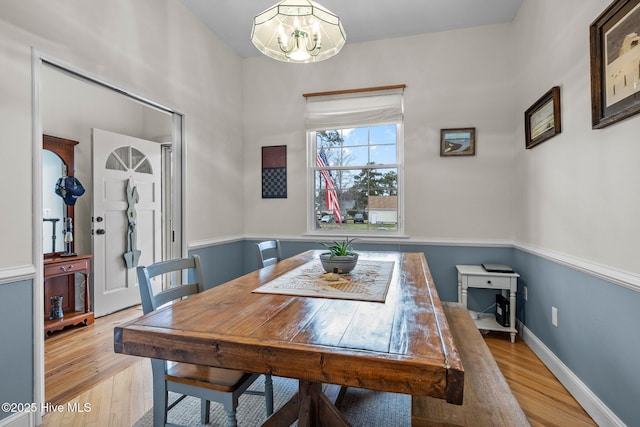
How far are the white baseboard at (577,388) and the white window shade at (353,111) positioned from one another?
2387 millimetres

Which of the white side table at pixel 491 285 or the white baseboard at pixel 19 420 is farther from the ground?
the white side table at pixel 491 285

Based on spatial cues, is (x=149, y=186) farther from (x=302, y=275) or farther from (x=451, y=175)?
(x=451, y=175)

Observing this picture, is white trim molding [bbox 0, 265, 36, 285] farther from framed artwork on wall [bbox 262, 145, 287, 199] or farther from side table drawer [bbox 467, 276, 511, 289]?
side table drawer [bbox 467, 276, 511, 289]

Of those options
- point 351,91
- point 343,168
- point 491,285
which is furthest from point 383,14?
point 491,285

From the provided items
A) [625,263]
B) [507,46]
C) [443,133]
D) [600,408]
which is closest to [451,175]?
[443,133]

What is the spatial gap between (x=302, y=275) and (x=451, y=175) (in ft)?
7.44

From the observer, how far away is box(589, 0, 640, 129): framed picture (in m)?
1.45

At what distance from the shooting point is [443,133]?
333 centimetres

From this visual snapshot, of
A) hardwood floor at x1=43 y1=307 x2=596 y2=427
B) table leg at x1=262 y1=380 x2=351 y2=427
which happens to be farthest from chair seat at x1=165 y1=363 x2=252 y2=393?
hardwood floor at x1=43 y1=307 x2=596 y2=427

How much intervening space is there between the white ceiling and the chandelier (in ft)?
4.39

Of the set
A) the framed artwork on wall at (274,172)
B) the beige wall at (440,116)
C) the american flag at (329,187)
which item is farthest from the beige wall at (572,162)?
the framed artwork on wall at (274,172)

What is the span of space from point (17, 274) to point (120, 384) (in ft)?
3.24

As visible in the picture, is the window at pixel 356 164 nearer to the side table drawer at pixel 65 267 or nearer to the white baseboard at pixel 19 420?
the side table drawer at pixel 65 267

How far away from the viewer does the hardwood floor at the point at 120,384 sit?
183cm
